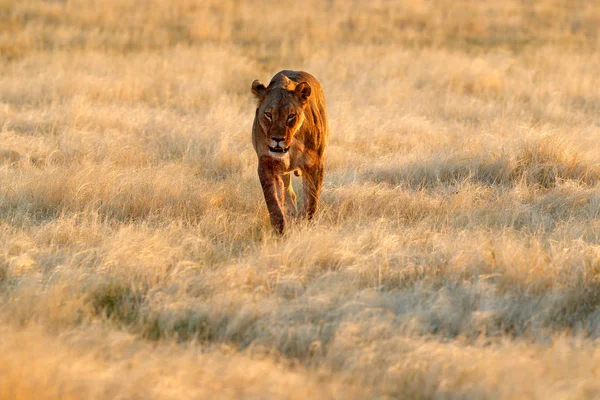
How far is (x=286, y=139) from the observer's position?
5.98 meters

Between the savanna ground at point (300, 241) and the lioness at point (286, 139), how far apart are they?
1.06 ft

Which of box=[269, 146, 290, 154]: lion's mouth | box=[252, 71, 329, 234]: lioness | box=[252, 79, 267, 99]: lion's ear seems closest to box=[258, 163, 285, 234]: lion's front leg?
box=[252, 71, 329, 234]: lioness

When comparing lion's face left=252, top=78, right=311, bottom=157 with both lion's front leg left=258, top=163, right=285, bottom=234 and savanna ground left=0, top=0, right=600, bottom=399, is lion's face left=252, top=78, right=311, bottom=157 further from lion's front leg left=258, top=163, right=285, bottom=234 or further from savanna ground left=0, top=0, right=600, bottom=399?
savanna ground left=0, top=0, right=600, bottom=399

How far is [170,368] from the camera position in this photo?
399 centimetres

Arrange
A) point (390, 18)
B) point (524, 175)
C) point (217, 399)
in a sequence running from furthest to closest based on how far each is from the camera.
A: point (390, 18), point (524, 175), point (217, 399)

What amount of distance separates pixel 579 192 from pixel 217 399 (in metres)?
4.77

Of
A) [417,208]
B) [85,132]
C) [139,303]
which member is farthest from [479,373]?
[85,132]

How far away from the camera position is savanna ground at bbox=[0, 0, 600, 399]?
4.04 meters

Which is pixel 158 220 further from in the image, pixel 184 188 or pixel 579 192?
pixel 579 192

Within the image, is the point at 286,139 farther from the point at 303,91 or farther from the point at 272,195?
the point at 272,195

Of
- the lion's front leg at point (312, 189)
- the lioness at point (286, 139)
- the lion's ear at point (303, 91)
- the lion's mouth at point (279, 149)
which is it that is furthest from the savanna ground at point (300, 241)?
the lion's ear at point (303, 91)

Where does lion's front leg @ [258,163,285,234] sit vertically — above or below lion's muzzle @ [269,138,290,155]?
below

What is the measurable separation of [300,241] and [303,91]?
1.25m

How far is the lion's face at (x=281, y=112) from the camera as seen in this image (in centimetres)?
598
